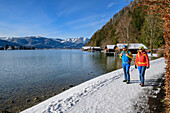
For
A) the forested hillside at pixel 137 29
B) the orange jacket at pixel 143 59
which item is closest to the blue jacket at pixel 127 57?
the orange jacket at pixel 143 59

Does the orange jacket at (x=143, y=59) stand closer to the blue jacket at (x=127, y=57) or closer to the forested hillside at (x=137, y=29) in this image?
the blue jacket at (x=127, y=57)

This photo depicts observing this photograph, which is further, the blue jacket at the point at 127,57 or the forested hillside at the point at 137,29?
the forested hillside at the point at 137,29

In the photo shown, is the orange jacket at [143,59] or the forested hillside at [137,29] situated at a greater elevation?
the forested hillside at [137,29]

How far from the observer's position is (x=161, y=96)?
5273 millimetres

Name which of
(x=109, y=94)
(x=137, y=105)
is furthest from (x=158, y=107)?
(x=109, y=94)

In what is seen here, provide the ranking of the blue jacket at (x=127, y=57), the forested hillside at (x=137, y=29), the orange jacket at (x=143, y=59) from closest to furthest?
the orange jacket at (x=143, y=59) < the blue jacket at (x=127, y=57) < the forested hillside at (x=137, y=29)

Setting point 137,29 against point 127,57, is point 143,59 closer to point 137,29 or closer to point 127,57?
point 127,57

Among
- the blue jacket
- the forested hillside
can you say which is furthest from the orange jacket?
the forested hillside

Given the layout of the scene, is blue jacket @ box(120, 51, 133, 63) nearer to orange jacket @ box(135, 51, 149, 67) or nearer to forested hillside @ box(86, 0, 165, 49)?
orange jacket @ box(135, 51, 149, 67)

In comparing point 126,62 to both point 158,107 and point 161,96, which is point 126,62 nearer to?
point 161,96

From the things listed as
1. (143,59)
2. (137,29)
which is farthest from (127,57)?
(137,29)

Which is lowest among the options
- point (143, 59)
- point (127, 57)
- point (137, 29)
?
point (143, 59)

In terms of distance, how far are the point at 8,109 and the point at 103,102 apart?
5.71 metres

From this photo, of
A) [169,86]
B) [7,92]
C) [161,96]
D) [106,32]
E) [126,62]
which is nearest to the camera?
[169,86]
